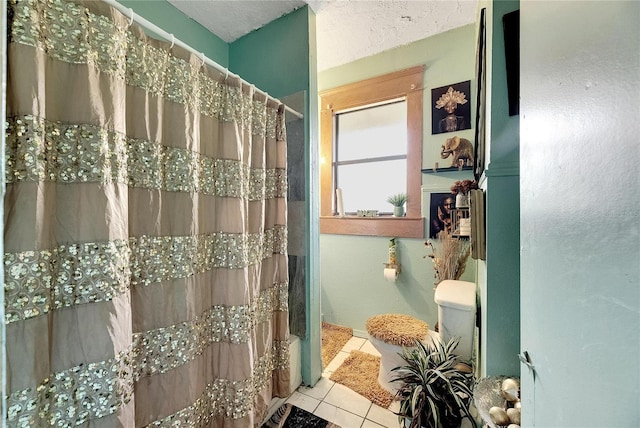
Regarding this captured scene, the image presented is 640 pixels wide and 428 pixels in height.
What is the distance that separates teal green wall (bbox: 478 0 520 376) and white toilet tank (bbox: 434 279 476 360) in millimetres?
546

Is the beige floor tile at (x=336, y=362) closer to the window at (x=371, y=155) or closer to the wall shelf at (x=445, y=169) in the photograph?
the window at (x=371, y=155)

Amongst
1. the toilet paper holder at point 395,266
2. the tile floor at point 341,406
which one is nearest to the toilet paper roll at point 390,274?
the toilet paper holder at point 395,266

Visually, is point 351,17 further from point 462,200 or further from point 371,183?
point 462,200

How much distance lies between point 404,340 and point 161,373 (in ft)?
4.14

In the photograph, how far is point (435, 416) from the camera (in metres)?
1.00

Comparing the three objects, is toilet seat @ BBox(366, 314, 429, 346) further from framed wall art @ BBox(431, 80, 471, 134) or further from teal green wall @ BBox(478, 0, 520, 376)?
framed wall art @ BBox(431, 80, 471, 134)

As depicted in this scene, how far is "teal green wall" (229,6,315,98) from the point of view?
1.62 meters

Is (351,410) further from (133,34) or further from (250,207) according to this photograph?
(133,34)

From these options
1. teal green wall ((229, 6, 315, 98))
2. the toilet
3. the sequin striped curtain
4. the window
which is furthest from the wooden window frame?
Answer: the sequin striped curtain

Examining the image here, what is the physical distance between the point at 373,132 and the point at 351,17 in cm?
97

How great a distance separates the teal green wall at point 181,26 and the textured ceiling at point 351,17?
0.14 ft

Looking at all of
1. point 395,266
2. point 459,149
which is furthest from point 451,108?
point 395,266

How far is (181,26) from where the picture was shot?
64.9 inches

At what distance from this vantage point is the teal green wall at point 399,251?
196 centimetres
